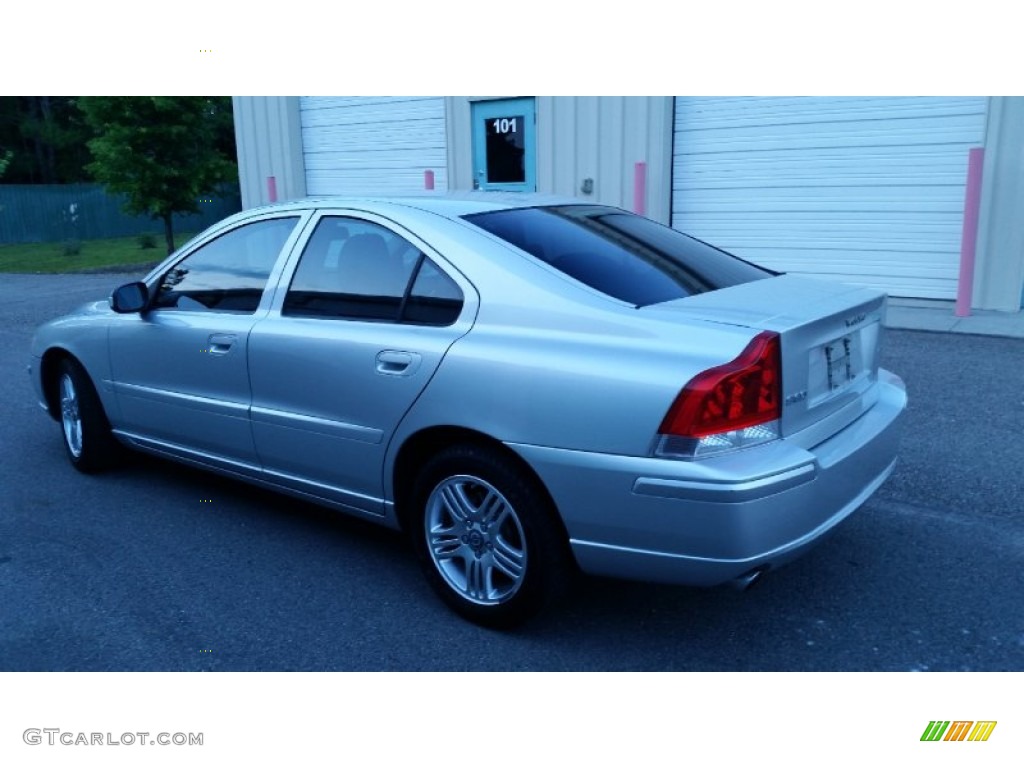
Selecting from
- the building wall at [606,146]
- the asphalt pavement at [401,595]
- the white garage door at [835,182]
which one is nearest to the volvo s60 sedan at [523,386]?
the asphalt pavement at [401,595]

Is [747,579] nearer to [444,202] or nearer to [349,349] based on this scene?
[349,349]

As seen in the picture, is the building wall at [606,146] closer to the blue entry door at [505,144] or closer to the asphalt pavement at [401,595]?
the blue entry door at [505,144]

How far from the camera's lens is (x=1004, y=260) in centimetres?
950

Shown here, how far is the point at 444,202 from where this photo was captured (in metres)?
3.97

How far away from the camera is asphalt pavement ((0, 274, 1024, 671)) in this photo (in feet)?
10.7

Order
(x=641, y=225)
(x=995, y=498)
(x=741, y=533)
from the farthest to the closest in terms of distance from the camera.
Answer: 1. (x=995, y=498)
2. (x=641, y=225)
3. (x=741, y=533)

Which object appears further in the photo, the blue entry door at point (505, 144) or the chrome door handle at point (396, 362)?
the blue entry door at point (505, 144)

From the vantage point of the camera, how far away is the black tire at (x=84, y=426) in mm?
5203

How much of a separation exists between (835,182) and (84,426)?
866 centimetres

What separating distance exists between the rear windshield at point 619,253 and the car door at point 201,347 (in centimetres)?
114

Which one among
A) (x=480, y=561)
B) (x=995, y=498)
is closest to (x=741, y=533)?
(x=480, y=561)

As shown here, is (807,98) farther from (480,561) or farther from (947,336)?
(480,561)

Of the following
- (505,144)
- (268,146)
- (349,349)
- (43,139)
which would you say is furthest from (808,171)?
(43,139)
